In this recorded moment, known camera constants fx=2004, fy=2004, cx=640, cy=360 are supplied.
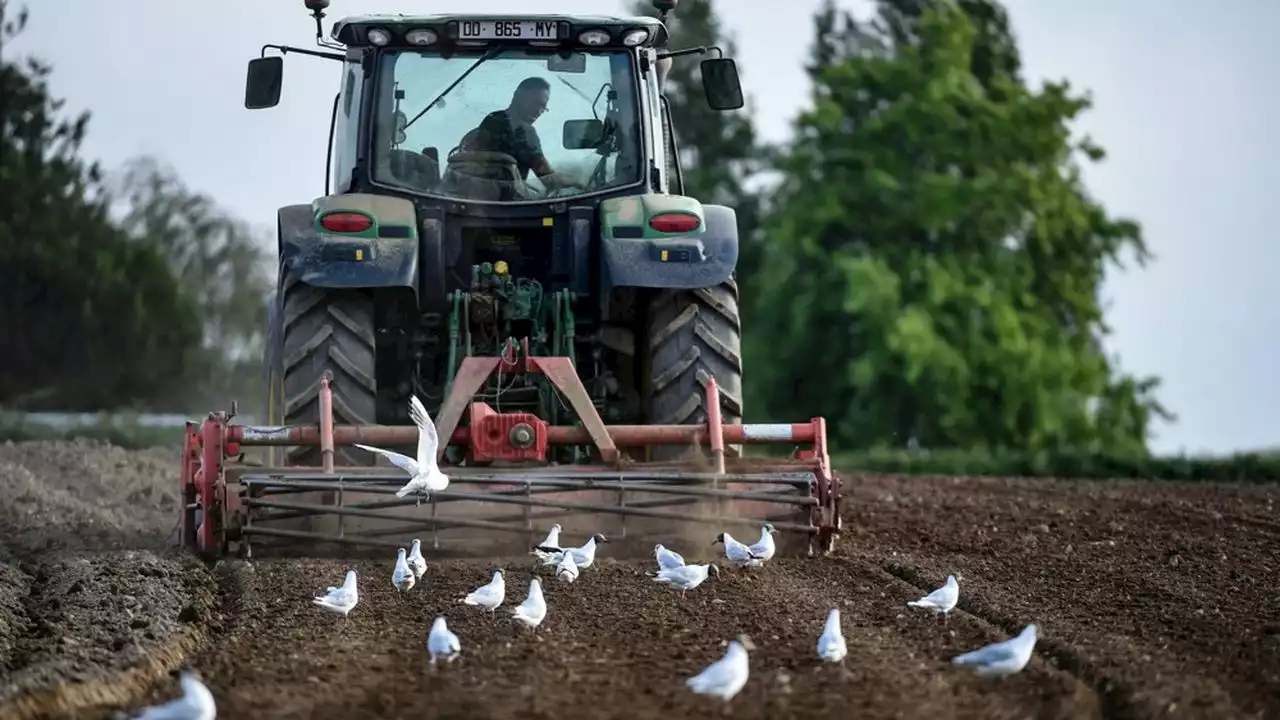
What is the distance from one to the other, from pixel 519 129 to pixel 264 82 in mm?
1409

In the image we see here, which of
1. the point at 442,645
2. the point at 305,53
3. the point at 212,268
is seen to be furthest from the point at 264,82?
the point at 212,268

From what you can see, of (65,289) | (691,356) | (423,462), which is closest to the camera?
(423,462)

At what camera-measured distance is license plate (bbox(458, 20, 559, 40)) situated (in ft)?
35.6

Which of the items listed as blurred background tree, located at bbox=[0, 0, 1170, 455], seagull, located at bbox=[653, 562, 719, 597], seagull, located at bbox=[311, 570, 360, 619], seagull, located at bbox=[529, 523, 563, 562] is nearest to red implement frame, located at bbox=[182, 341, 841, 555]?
seagull, located at bbox=[529, 523, 563, 562]

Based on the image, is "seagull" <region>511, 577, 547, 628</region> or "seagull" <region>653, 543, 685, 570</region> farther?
"seagull" <region>653, 543, 685, 570</region>

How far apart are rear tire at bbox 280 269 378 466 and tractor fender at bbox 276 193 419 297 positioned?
19 centimetres

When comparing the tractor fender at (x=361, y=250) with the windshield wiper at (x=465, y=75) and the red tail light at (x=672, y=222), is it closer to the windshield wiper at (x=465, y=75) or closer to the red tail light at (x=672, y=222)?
the windshield wiper at (x=465, y=75)

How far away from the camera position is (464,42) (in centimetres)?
1089

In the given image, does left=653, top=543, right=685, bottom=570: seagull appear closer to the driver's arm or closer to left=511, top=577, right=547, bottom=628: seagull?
left=511, top=577, right=547, bottom=628: seagull

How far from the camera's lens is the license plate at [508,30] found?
10.8 m

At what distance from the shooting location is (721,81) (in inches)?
444

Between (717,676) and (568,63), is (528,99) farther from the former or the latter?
(717,676)

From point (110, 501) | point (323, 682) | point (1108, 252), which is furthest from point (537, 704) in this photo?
point (1108, 252)

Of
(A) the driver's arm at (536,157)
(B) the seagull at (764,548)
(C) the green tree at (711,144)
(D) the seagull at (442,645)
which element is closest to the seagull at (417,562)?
(B) the seagull at (764,548)
